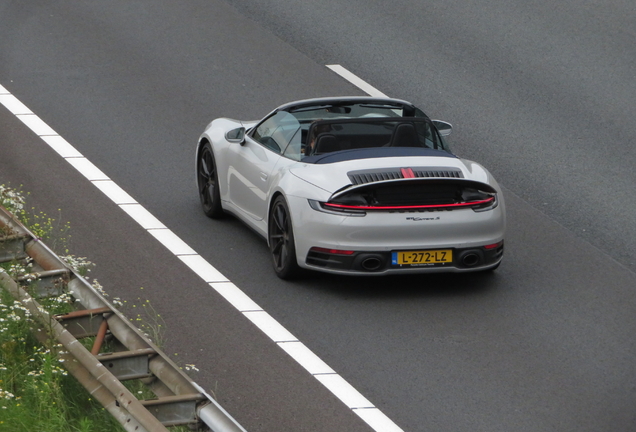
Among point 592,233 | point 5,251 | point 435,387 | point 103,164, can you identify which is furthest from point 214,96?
point 435,387

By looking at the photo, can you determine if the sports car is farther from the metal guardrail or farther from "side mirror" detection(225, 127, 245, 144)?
the metal guardrail

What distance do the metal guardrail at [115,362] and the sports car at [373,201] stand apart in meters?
2.14

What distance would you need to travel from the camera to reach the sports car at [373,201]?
9016 millimetres

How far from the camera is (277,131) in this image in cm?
1033

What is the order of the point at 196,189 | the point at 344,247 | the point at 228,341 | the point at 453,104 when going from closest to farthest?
the point at 228,341 < the point at 344,247 < the point at 196,189 < the point at 453,104

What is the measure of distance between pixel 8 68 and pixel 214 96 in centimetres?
328

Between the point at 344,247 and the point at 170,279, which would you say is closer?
the point at 344,247

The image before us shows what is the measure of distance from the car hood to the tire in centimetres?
36

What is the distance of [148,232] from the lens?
10961mm

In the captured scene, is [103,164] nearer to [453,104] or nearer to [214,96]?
[214,96]

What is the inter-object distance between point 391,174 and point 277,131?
1671 mm

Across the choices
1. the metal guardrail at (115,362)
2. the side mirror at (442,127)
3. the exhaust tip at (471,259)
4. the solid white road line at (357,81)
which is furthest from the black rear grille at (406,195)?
the solid white road line at (357,81)

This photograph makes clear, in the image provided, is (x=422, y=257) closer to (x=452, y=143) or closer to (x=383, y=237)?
(x=383, y=237)

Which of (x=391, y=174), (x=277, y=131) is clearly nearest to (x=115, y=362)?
(x=391, y=174)
